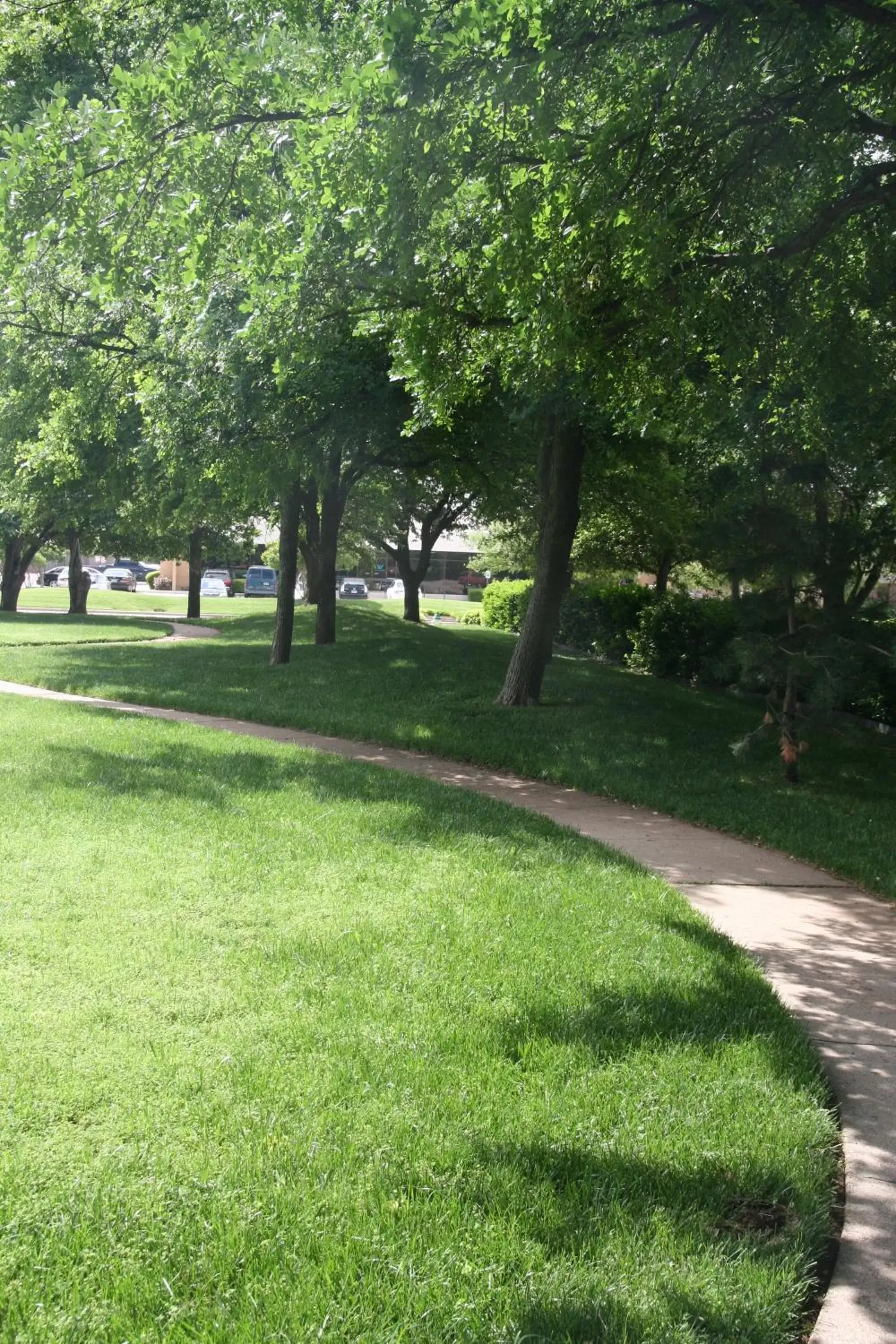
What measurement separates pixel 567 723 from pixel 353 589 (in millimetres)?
51649

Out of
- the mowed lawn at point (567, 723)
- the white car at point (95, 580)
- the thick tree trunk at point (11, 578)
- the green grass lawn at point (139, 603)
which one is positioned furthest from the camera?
the white car at point (95, 580)

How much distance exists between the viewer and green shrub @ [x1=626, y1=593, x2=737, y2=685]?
64.4ft

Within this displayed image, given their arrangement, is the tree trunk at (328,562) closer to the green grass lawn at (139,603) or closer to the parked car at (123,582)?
the green grass lawn at (139,603)

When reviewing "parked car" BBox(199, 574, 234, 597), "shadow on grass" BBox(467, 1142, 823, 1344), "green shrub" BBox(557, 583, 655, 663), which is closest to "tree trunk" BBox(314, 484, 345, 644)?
"green shrub" BBox(557, 583, 655, 663)

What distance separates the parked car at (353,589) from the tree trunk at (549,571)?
47.8 metres

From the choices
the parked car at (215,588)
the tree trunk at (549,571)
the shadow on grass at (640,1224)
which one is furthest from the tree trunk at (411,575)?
the parked car at (215,588)

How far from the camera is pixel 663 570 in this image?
2672cm

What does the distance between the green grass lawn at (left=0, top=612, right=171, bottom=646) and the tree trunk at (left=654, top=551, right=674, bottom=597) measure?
1180cm

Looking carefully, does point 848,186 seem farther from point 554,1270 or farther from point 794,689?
point 554,1270

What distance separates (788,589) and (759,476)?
2422 mm

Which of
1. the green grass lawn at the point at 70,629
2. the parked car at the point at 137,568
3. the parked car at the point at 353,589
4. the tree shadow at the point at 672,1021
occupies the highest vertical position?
the parked car at the point at 137,568

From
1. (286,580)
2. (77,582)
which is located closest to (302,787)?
(286,580)

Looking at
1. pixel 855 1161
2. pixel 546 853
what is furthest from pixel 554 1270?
pixel 546 853

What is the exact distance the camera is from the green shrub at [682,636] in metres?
19.6
